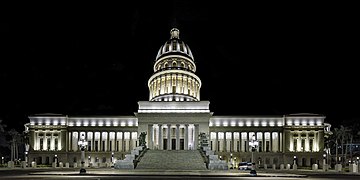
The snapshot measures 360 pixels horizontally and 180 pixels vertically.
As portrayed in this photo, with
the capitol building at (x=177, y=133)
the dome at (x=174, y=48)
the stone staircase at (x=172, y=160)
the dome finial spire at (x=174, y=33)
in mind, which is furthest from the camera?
the dome finial spire at (x=174, y=33)

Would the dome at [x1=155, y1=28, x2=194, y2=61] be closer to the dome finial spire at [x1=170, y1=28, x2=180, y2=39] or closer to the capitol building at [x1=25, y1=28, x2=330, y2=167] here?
the dome finial spire at [x1=170, y1=28, x2=180, y2=39]

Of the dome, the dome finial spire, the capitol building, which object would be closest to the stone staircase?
the capitol building

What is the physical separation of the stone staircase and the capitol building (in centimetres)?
3362

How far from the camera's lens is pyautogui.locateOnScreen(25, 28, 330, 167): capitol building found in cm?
13200

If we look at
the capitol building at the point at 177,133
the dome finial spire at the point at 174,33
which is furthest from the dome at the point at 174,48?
the capitol building at the point at 177,133

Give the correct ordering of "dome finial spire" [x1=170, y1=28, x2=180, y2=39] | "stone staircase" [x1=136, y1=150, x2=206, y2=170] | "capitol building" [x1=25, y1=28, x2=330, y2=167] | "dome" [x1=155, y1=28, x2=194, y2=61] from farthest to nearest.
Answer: "dome finial spire" [x1=170, y1=28, x2=180, y2=39] < "dome" [x1=155, y1=28, x2=194, y2=61] < "capitol building" [x1=25, y1=28, x2=330, y2=167] < "stone staircase" [x1=136, y1=150, x2=206, y2=170]

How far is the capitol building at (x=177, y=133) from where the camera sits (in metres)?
132

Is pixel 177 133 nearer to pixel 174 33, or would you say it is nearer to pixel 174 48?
pixel 174 48

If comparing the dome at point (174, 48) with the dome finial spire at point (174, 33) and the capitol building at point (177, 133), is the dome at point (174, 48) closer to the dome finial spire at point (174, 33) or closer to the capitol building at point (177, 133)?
the dome finial spire at point (174, 33)

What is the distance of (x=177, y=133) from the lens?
13175 centimetres

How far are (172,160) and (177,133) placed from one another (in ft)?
131

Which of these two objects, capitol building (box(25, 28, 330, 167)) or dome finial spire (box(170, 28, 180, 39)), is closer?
capitol building (box(25, 28, 330, 167))

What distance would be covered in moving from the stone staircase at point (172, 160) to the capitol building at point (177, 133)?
110ft

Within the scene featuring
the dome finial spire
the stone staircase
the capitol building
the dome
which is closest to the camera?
the stone staircase
